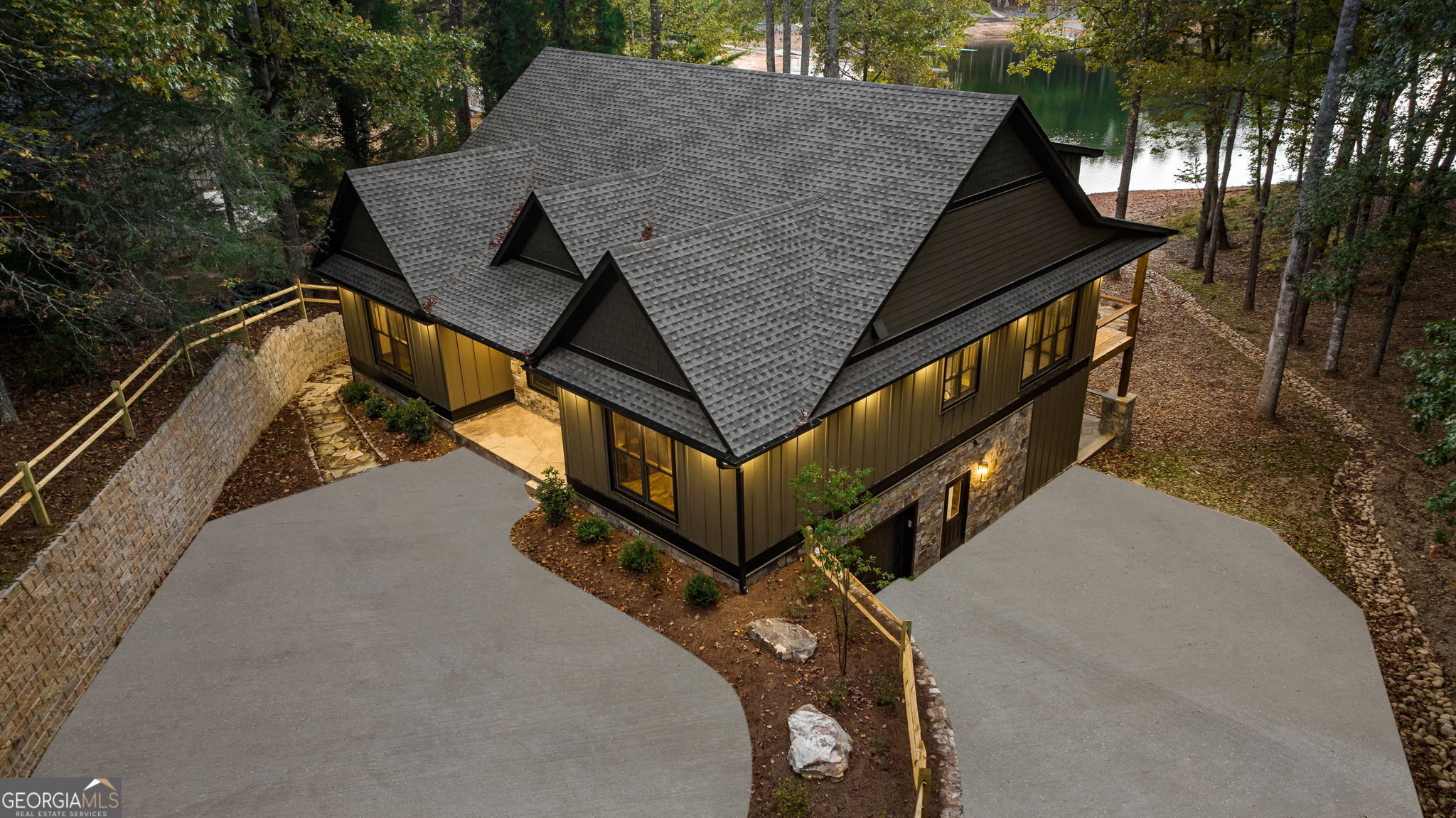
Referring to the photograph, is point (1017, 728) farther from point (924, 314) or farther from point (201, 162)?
point (201, 162)

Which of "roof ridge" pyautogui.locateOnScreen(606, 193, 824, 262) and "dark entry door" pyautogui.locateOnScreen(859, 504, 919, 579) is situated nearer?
"roof ridge" pyautogui.locateOnScreen(606, 193, 824, 262)

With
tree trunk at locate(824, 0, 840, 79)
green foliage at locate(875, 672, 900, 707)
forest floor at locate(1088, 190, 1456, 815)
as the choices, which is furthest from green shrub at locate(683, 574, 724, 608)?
tree trunk at locate(824, 0, 840, 79)

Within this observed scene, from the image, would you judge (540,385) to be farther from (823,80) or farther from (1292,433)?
(1292,433)

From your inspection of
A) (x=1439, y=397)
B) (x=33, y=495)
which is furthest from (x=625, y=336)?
(x=1439, y=397)

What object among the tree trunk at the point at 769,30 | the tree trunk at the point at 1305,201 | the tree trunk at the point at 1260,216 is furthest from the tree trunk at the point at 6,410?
the tree trunk at the point at 1260,216

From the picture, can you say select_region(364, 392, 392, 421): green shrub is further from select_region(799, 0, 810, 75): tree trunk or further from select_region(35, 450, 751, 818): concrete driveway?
select_region(799, 0, 810, 75): tree trunk

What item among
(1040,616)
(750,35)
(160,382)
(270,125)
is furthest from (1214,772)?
(750,35)
